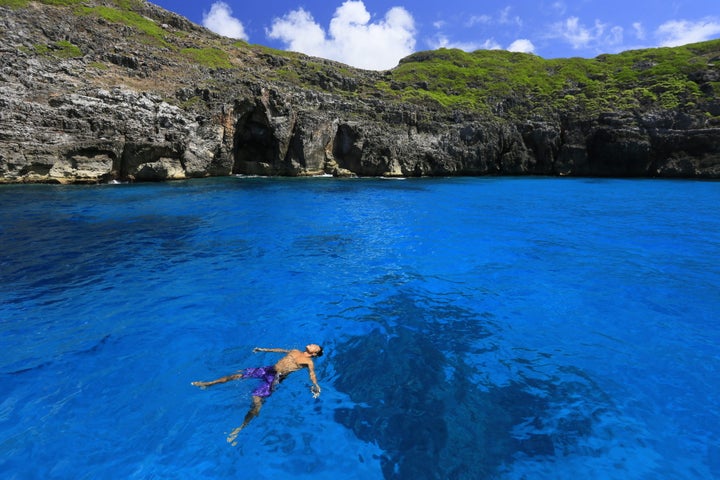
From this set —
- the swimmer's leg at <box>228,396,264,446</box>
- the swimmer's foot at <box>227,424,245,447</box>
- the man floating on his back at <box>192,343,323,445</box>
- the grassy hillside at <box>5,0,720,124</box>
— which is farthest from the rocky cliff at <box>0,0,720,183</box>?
the swimmer's foot at <box>227,424,245,447</box>

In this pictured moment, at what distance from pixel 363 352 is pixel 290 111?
121ft

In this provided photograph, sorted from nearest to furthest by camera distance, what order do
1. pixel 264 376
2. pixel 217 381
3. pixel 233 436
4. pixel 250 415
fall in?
pixel 233 436 < pixel 250 415 < pixel 217 381 < pixel 264 376

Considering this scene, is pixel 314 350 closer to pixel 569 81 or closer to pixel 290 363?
pixel 290 363

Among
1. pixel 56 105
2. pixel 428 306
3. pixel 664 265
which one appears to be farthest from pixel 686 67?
pixel 56 105

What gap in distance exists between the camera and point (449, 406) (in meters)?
5.99

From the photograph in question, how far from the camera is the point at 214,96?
121ft

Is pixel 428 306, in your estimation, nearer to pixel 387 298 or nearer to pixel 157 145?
pixel 387 298

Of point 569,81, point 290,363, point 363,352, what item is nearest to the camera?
point 290,363

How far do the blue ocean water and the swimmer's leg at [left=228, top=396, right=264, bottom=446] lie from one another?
10cm

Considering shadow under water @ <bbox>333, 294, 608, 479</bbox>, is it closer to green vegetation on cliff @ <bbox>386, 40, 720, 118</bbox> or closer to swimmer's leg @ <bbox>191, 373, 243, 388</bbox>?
swimmer's leg @ <bbox>191, 373, 243, 388</bbox>

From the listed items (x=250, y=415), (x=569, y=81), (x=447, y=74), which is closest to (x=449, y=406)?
(x=250, y=415)

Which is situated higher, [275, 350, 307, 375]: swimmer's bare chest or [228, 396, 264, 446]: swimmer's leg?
[275, 350, 307, 375]: swimmer's bare chest

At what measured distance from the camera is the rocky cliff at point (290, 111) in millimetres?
29219

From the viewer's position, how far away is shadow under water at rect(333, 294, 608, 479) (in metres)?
5.08
